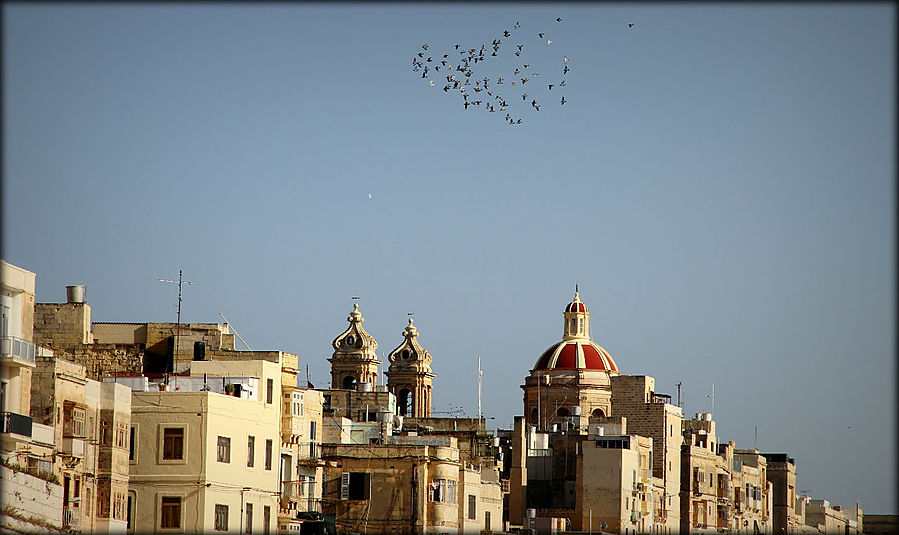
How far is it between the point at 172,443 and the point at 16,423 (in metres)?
7.87

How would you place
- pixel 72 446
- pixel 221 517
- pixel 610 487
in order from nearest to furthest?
pixel 72 446 < pixel 221 517 < pixel 610 487

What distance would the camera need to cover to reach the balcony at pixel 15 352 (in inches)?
1929

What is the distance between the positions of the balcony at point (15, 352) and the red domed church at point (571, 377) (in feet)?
201

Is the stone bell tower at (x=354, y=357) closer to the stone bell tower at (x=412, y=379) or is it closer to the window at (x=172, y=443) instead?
the stone bell tower at (x=412, y=379)

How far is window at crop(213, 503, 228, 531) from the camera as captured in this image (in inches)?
A: 2191

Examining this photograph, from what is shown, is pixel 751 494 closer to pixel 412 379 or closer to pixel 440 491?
pixel 412 379

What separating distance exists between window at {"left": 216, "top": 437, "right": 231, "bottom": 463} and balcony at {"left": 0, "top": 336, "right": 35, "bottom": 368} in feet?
25.7

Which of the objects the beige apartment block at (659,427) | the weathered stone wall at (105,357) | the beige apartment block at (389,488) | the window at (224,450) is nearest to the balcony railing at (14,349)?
the window at (224,450)

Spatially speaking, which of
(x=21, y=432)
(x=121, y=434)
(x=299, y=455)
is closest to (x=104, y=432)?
(x=121, y=434)

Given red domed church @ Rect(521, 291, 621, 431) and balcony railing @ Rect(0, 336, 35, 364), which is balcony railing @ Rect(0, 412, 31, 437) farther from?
red domed church @ Rect(521, 291, 621, 431)

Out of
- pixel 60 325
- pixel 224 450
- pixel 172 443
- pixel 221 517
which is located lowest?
pixel 221 517

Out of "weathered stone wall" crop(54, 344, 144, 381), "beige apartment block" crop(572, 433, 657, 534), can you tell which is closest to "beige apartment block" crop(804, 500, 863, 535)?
"beige apartment block" crop(572, 433, 657, 534)

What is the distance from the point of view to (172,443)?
55125 mm

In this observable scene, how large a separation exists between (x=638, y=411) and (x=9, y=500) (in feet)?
158
